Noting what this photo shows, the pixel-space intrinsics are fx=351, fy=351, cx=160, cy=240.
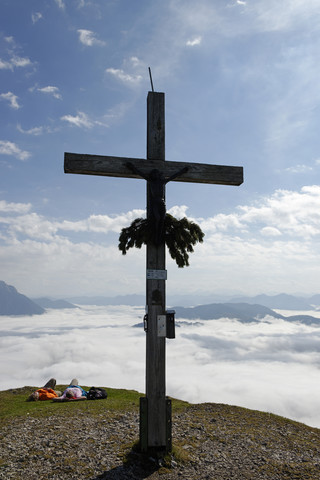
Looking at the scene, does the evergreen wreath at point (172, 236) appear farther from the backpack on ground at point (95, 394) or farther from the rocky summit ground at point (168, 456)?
the backpack on ground at point (95, 394)

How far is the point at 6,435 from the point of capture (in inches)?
446

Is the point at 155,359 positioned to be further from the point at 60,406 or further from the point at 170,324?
the point at 60,406

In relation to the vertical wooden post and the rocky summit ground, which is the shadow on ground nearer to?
the rocky summit ground

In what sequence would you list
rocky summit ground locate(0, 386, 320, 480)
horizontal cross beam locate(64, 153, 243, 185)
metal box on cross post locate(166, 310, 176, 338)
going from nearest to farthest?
rocky summit ground locate(0, 386, 320, 480)
metal box on cross post locate(166, 310, 176, 338)
horizontal cross beam locate(64, 153, 243, 185)

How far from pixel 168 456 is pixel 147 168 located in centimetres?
755

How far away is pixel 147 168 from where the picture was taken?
387 inches

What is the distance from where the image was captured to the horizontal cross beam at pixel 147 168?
31.0 ft

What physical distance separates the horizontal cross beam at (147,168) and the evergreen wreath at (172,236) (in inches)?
50.2

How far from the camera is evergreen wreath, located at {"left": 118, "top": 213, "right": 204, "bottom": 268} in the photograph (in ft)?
31.7

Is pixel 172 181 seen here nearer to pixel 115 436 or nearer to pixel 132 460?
pixel 132 460

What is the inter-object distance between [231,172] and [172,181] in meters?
1.82

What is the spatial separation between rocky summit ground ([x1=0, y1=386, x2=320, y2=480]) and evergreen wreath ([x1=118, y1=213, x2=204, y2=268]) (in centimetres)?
517

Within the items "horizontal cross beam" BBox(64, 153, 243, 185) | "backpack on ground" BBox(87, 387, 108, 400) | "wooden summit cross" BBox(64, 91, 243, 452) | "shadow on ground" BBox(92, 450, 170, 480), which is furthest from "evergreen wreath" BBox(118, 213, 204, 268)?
"backpack on ground" BBox(87, 387, 108, 400)

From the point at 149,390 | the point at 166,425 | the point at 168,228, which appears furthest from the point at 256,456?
the point at 168,228
